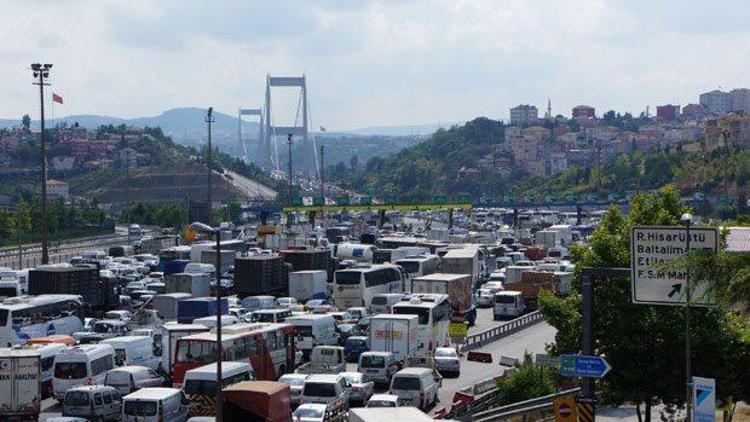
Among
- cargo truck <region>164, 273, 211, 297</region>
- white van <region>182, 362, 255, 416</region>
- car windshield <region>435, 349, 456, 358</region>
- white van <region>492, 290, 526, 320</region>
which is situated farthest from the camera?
white van <region>492, 290, 526, 320</region>

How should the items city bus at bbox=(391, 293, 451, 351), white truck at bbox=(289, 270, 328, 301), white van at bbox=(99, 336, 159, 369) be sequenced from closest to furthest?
white van at bbox=(99, 336, 159, 369)
city bus at bbox=(391, 293, 451, 351)
white truck at bbox=(289, 270, 328, 301)

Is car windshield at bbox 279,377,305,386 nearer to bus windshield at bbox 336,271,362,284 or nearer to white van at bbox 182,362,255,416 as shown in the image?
white van at bbox 182,362,255,416

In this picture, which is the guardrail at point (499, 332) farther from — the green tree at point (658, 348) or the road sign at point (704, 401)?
the road sign at point (704, 401)

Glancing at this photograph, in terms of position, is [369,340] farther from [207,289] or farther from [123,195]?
[123,195]

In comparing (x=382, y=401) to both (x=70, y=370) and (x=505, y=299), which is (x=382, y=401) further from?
(x=505, y=299)

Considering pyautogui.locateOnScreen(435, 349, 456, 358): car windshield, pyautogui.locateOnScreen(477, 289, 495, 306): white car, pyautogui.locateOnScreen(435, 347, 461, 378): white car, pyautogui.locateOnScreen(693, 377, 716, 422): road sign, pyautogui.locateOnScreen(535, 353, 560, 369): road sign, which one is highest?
pyautogui.locateOnScreen(693, 377, 716, 422): road sign

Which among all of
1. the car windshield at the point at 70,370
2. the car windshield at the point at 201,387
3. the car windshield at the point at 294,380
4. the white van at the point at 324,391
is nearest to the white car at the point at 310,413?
the white van at the point at 324,391

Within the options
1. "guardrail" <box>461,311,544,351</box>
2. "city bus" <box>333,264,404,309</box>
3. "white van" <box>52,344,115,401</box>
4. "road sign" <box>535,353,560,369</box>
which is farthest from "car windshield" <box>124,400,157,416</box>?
"city bus" <box>333,264,404,309</box>

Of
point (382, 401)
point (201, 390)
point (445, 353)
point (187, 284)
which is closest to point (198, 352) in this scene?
point (201, 390)
